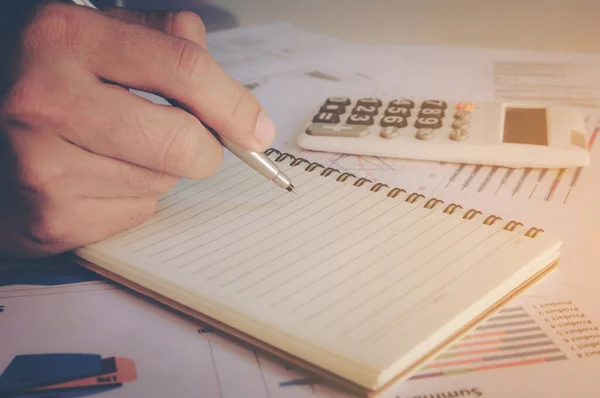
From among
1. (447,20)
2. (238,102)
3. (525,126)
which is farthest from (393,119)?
(447,20)

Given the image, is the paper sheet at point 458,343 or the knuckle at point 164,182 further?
the knuckle at point 164,182

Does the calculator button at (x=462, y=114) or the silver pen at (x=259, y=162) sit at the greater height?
the calculator button at (x=462, y=114)

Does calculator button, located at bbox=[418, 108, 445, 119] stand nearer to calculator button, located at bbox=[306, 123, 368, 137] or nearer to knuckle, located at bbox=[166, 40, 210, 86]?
calculator button, located at bbox=[306, 123, 368, 137]

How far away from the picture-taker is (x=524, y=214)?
45cm

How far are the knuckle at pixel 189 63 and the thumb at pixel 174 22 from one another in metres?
0.11

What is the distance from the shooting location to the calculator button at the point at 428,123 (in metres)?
0.56

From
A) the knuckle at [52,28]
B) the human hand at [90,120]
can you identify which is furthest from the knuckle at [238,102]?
the knuckle at [52,28]

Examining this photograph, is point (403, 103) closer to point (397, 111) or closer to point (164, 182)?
point (397, 111)

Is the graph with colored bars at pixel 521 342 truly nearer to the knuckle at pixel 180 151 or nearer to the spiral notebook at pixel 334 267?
the spiral notebook at pixel 334 267

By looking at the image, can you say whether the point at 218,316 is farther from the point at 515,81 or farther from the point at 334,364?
the point at 515,81

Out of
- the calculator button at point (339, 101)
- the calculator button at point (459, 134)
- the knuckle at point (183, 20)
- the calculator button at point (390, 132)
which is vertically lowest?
the calculator button at point (459, 134)

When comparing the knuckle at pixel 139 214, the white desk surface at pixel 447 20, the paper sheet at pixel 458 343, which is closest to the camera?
the paper sheet at pixel 458 343

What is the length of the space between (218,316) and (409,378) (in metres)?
0.11

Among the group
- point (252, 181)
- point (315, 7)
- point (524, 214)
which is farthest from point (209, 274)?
point (315, 7)
